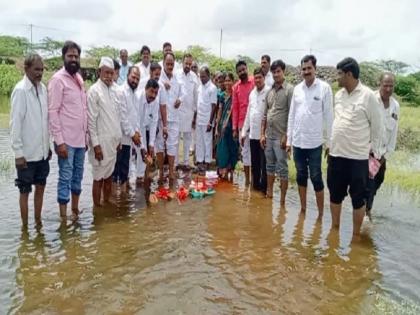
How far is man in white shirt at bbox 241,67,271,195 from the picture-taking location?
7484 mm

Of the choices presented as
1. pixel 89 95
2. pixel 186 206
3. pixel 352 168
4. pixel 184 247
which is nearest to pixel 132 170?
pixel 186 206

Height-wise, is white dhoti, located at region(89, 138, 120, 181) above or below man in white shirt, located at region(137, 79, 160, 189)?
below

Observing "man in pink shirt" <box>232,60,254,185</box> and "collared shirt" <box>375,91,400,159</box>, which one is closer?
"collared shirt" <box>375,91,400,159</box>

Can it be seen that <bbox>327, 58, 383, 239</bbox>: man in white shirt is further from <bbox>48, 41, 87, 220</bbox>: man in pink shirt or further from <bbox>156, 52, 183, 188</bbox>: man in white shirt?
<bbox>156, 52, 183, 188</bbox>: man in white shirt

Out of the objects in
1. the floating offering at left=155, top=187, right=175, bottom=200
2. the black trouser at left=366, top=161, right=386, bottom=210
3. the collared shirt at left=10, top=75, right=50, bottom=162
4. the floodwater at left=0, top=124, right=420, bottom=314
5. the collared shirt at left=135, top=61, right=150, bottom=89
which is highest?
the collared shirt at left=135, top=61, right=150, bottom=89

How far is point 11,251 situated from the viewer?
4762mm

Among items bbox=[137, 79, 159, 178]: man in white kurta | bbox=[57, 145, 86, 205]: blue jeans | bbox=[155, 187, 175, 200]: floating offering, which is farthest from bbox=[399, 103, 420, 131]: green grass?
bbox=[57, 145, 86, 205]: blue jeans

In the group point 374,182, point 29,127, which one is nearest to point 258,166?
point 374,182

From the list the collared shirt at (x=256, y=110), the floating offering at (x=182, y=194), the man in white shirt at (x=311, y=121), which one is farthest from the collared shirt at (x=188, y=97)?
the man in white shirt at (x=311, y=121)

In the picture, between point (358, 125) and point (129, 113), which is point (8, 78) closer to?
point (129, 113)

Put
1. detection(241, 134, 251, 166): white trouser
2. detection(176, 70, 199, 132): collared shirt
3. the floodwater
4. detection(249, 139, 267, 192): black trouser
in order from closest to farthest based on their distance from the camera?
1. the floodwater
2. detection(249, 139, 267, 192): black trouser
3. detection(241, 134, 251, 166): white trouser
4. detection(176, 70, 199, 132): collared shirt

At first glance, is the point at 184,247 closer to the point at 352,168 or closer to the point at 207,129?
the point at 352,168

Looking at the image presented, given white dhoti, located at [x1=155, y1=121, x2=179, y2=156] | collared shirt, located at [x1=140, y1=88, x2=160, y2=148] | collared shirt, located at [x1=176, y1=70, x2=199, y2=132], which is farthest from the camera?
collared shirt, located at [x1=176, y1=70, x2=199, y2=132]

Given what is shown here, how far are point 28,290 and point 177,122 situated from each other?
506cm
